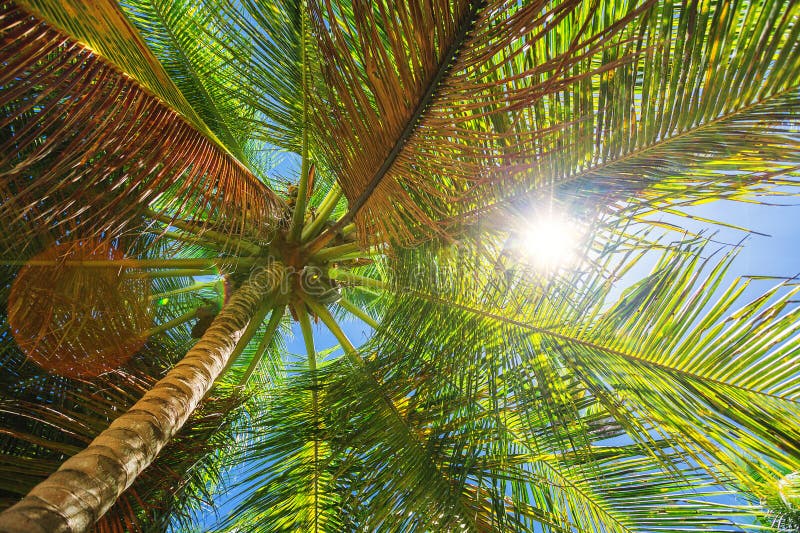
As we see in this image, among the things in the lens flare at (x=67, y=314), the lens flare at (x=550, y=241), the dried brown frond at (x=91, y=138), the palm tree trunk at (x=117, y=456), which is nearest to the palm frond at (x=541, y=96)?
the lens flare at (x=550, y=241)

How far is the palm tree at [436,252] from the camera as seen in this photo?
1555 mm

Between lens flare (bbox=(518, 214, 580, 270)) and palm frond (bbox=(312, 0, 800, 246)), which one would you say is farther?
lens flare (bbox=(518, 214, 580, 270))

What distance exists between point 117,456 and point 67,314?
1561 millimetres

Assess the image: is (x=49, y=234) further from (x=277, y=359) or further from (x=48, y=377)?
(x=277, y=359)

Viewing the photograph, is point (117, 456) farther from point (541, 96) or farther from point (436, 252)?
point (436, 252)

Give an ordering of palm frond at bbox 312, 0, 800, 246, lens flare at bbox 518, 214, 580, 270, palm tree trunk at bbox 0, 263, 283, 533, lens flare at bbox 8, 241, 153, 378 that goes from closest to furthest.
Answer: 1. palm tree trunk at bbox 0, 263, 283, 533
2. palm frond at bbox 312, 0, 800, 246
3. lens flare at bbox 518, 214, 580, 270
4. lens flare at bbox 8, 241, 153, 378

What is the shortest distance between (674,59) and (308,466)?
9.05 feet

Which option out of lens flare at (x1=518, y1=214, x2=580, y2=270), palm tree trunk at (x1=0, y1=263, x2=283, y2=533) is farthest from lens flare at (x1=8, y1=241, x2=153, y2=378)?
lens flare at (x1=518, y1=214, x2=580, y2=270)

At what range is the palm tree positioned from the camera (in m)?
1.55

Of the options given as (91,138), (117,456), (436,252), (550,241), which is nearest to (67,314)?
(91,138)

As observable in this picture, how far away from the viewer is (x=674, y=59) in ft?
5.89

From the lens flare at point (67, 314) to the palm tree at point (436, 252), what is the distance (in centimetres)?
2

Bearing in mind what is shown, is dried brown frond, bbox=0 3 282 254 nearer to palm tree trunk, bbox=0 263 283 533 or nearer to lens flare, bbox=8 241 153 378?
lens flare, bbox=8 241 153 378

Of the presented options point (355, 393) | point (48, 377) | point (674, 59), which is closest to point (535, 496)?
point (355, 393)
